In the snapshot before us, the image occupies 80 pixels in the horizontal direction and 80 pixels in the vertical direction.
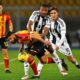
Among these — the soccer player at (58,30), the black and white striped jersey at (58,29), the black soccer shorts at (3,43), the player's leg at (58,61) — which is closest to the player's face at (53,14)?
the soccer player at (58,30)

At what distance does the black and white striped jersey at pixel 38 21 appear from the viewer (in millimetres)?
11227

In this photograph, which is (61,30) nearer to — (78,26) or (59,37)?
(59,37)

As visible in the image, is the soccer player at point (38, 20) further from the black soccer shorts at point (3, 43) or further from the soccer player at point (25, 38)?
the black soccer shorts at point (3, 43)

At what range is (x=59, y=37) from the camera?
13.2 m

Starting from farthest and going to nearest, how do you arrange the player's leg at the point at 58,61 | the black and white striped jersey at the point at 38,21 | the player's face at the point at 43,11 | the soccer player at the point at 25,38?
the player's leg at the point at 58,61, the black and white striped jersey at the point at 38,21, the player's face at the point at 43,11, the soccer player at the point at 25,38

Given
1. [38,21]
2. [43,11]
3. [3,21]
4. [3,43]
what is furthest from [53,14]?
[3,43]

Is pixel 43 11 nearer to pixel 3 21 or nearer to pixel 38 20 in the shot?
pixel 38 20

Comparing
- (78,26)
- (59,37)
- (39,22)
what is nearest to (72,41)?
(78,26)

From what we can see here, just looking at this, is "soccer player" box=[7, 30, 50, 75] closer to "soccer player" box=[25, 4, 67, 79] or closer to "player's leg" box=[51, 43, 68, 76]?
"soccer player" box=[25, 4, 67, 79]

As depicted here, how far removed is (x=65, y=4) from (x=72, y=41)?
414 centimetres

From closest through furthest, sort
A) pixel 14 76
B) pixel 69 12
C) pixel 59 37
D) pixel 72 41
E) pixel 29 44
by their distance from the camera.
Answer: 1. pixel 29 44
2. pixel 14 76
3. pixel 59 37
4. pixel 72 41
5. pixel 69 12

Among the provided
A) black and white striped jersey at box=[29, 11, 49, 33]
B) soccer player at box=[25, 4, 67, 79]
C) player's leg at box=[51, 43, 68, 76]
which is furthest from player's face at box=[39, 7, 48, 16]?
player's leg at box=[51, 43, 68, 76]

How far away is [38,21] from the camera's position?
1128cm

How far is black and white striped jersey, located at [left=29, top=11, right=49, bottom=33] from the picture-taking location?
11227mm
